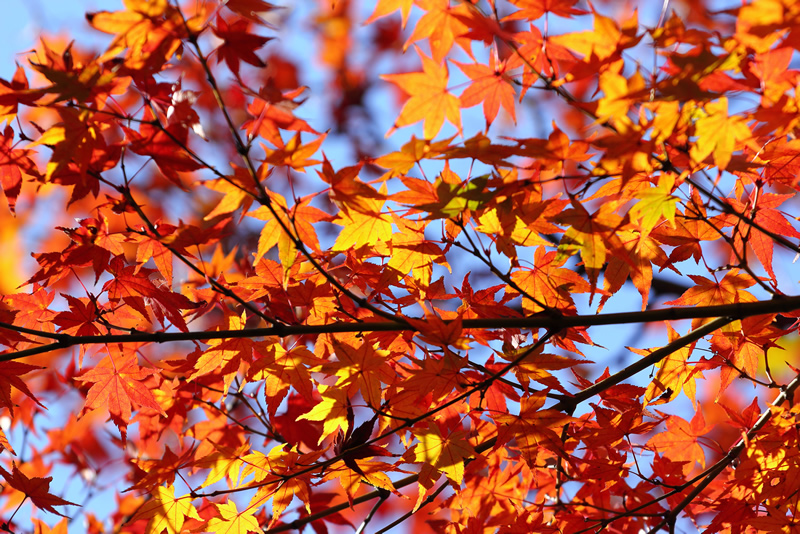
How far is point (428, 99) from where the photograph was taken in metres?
1.38

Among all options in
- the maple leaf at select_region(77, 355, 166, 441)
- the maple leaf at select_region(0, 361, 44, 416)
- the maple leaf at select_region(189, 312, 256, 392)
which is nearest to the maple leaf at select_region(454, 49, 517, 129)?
the maple leaf at select_region(189, 312, 256, 392)

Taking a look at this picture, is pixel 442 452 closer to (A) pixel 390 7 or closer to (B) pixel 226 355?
(B) pixel 226 355

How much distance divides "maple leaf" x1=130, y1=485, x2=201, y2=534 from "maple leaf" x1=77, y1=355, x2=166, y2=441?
0.22 meters

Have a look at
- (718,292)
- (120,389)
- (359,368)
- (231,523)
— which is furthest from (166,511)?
(718,292)

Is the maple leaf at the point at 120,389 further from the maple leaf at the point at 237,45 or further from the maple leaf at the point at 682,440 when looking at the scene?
the maple leaf at the point at 682,440

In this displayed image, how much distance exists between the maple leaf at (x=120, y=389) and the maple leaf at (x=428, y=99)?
101 centimetres

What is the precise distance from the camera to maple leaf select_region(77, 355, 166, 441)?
1.71 metres

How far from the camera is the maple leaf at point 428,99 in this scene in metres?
1.36

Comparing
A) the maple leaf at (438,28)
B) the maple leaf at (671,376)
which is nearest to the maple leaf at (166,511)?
the maple leaf at (438,28)

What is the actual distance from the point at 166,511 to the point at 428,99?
1310mm

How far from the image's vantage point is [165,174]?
4.26ft

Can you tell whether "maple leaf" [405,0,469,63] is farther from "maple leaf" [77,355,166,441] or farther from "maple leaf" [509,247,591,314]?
"maple leaf" [77,355,166,441]

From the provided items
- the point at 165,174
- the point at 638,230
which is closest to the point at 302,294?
the point at 165,174

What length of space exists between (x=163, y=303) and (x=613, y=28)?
1.18 m
